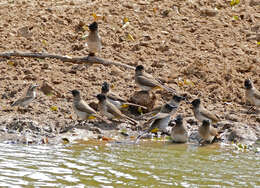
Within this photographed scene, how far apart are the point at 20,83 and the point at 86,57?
1.80 m

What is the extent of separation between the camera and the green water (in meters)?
8.03

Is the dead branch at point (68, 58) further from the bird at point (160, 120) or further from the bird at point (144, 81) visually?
the bird at point (160, 120)

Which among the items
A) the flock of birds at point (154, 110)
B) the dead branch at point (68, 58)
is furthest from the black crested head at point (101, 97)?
the dead branch at point (68, 58)

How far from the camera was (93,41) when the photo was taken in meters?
13.5

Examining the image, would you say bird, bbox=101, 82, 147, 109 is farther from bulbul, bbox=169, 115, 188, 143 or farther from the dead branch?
the dead branch

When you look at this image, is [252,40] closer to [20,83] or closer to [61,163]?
[20,83]

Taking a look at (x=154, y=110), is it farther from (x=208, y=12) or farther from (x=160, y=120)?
(x=208, y=12)

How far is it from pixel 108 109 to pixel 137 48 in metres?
3.03

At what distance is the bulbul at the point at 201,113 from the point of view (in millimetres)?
11820

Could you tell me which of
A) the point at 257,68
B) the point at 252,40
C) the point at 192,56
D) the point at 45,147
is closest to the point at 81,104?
the point at 45,147

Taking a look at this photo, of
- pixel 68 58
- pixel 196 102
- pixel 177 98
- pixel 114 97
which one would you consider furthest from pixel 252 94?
pixel 68 58

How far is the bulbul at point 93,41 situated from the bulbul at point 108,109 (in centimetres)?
204

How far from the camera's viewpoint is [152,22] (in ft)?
51.1

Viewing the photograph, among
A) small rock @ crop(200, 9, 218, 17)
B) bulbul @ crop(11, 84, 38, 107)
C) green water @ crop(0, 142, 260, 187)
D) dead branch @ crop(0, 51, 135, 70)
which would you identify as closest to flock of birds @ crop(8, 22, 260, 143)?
bulbul @ crop(11, 84, 38, 107)
